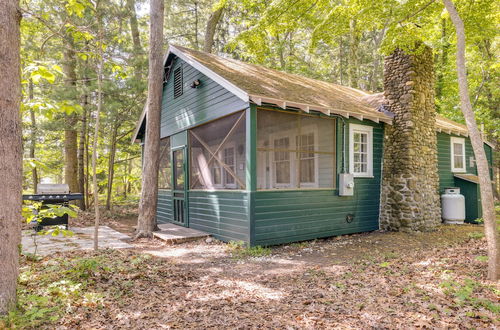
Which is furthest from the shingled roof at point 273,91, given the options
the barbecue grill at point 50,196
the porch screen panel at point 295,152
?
the barbecue grill at point 50,196

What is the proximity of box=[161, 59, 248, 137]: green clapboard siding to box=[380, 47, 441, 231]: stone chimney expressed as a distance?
484 centimetres

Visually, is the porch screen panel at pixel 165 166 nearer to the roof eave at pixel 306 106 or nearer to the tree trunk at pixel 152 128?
the tree trunk at pixel 152 128

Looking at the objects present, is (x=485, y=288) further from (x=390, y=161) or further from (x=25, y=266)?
(x=25, y=266)

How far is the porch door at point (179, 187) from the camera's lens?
925cm

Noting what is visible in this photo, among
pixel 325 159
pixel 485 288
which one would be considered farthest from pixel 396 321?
pixel 325 159

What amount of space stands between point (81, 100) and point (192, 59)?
19.4 feet

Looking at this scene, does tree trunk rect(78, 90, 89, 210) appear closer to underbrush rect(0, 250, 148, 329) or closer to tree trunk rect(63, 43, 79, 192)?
tree trunk rect(63, 43, 79, 192)

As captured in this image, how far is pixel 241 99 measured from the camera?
673cm

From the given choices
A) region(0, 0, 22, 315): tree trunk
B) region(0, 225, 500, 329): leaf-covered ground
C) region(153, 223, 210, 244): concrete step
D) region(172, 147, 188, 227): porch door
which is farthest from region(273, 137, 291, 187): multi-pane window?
region(0, 0, 22, 315): tree trunk

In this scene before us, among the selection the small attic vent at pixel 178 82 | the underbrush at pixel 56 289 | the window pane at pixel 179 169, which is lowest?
the underbrush at pixel 56 289

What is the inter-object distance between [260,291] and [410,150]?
6439 mm

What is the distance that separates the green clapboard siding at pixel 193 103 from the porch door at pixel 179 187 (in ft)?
2.62

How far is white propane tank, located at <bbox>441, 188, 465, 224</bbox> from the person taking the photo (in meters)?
9.94

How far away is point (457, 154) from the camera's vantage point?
1165 cm
